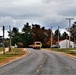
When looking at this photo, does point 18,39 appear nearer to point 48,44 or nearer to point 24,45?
point 24,45

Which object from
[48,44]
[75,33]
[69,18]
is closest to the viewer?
[69,18]

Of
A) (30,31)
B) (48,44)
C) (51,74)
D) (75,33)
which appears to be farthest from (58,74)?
(75,33)

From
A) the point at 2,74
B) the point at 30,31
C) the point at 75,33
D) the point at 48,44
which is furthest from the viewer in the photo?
the point at 75,33

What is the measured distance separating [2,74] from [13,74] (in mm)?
825

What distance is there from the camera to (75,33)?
19212cm

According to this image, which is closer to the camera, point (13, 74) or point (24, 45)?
point (13, 74)

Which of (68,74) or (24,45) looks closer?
(68,74)

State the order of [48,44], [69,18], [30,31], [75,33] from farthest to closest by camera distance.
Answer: [75,33] → [30,31] → [48,44] → [69,18]

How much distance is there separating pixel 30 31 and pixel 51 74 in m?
141

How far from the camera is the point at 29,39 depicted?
522ft

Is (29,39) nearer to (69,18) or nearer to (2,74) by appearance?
(69,18)

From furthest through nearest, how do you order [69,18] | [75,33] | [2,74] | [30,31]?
[75,33]
[30,31]
[69,18]
[2,74]

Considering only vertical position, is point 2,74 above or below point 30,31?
below

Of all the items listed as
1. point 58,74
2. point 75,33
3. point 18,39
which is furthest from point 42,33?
point 58,74
